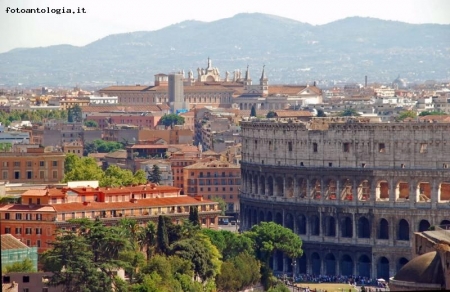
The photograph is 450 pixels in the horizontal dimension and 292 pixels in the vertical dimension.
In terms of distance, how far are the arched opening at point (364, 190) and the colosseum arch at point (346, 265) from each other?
4841mm

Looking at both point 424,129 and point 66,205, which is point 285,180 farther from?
point 66,205

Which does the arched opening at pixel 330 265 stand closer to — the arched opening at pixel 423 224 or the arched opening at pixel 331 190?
the arched opening at pixel 331 190

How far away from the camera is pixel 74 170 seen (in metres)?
144

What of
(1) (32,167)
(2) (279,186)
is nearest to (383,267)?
(2) (279,186)

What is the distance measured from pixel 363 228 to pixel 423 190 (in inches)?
224

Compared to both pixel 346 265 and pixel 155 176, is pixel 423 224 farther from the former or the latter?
pixel 155 176

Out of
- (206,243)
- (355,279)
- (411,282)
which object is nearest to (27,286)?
(206,243)

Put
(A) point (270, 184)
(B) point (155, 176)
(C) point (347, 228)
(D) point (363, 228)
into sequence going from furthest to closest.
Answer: (B) point (155, 176), (A) point (270, 184), (C) point (347, 228), (D) point (363, 228)

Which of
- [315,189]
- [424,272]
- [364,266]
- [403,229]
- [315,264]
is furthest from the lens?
[315,189]

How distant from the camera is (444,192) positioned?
131m

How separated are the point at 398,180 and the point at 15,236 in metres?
30.2

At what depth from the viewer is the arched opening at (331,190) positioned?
432ft

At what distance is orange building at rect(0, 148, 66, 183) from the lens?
5733 inches

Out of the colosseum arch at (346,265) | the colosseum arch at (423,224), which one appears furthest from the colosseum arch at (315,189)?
the colosseum arch at (423,224)
